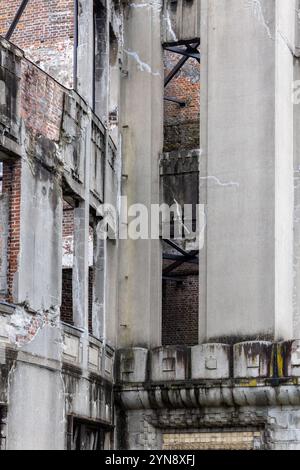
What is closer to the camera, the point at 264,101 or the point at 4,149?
the point at 4,149

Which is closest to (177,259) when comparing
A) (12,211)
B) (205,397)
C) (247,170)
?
(247,170)

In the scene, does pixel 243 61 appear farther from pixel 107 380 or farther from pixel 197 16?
pixel 107 380

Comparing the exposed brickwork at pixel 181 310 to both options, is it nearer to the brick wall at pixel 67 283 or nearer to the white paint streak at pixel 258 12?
the brick wall at pixel 67 283

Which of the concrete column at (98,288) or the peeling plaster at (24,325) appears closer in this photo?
the peeling plaster at (24,325)

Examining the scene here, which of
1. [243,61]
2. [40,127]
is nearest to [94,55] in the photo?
[243,61]

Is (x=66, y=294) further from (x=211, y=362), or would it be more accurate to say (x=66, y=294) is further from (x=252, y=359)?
(x=252, y=359)

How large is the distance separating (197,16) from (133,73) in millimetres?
1518

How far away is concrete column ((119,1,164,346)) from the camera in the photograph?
2030 centimetres

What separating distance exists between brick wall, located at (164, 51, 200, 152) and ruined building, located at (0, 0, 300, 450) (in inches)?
206

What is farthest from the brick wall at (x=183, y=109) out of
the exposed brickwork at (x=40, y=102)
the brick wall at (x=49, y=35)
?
the exposed brickwork at (x=40, y=102)

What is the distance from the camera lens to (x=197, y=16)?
21.4 m

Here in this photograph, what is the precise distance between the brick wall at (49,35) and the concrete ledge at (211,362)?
20.9ft

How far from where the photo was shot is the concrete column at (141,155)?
20.3 meters
